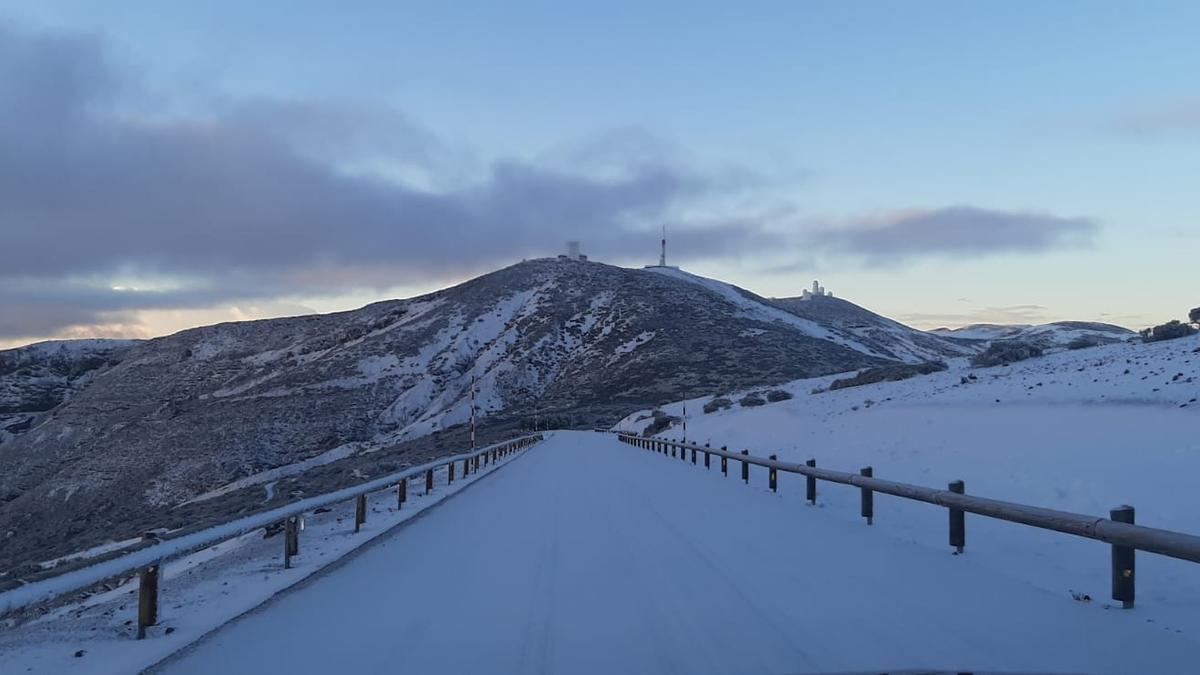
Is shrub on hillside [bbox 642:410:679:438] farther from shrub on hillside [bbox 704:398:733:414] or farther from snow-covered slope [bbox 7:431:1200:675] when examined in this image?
snow-covered slope [bbox 7:431:1200:675]

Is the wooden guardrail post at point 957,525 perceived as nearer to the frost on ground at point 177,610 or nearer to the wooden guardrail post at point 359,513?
the frost on ground at point 177,610

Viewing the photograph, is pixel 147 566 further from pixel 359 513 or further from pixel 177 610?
pixel 359 513

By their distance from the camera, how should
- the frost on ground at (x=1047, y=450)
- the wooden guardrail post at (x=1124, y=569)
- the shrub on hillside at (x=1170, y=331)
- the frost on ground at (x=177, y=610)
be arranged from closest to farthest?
1. the frost on ground at (x=177, y=610)
2. the wooden guardrail post at (x=1124, y=569)
3. the frost on ground at (x=1047, y=450)
4. the shrub on hillside at (x=1170, y=331)

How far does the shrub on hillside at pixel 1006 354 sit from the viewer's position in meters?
41.1

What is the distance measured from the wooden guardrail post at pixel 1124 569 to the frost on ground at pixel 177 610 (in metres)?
7.17

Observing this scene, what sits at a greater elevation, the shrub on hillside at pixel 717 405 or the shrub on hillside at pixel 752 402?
the shrub on hillside at pixel 752 402

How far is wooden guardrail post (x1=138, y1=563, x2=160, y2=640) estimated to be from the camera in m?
6.73

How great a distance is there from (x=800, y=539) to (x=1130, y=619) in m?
4.78

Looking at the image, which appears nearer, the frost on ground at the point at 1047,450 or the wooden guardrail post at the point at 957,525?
the frost on ground at the point at 1047,450

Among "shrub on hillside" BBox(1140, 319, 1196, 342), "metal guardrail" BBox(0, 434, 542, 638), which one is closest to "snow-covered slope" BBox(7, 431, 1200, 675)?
"metal guardrail" BBox(0, 434, 542, 638)

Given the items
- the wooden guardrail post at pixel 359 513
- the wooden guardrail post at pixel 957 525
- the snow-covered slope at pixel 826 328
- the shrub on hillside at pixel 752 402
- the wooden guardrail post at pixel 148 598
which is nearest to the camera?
the wooden guardrail post at pixel 148 598

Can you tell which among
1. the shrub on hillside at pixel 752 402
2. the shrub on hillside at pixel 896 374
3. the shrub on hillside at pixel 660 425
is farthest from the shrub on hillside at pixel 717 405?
the shrub on hillside at pixel 896 374

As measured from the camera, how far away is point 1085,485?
12.8 metres

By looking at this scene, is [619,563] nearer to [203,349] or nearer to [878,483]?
[878,483]
